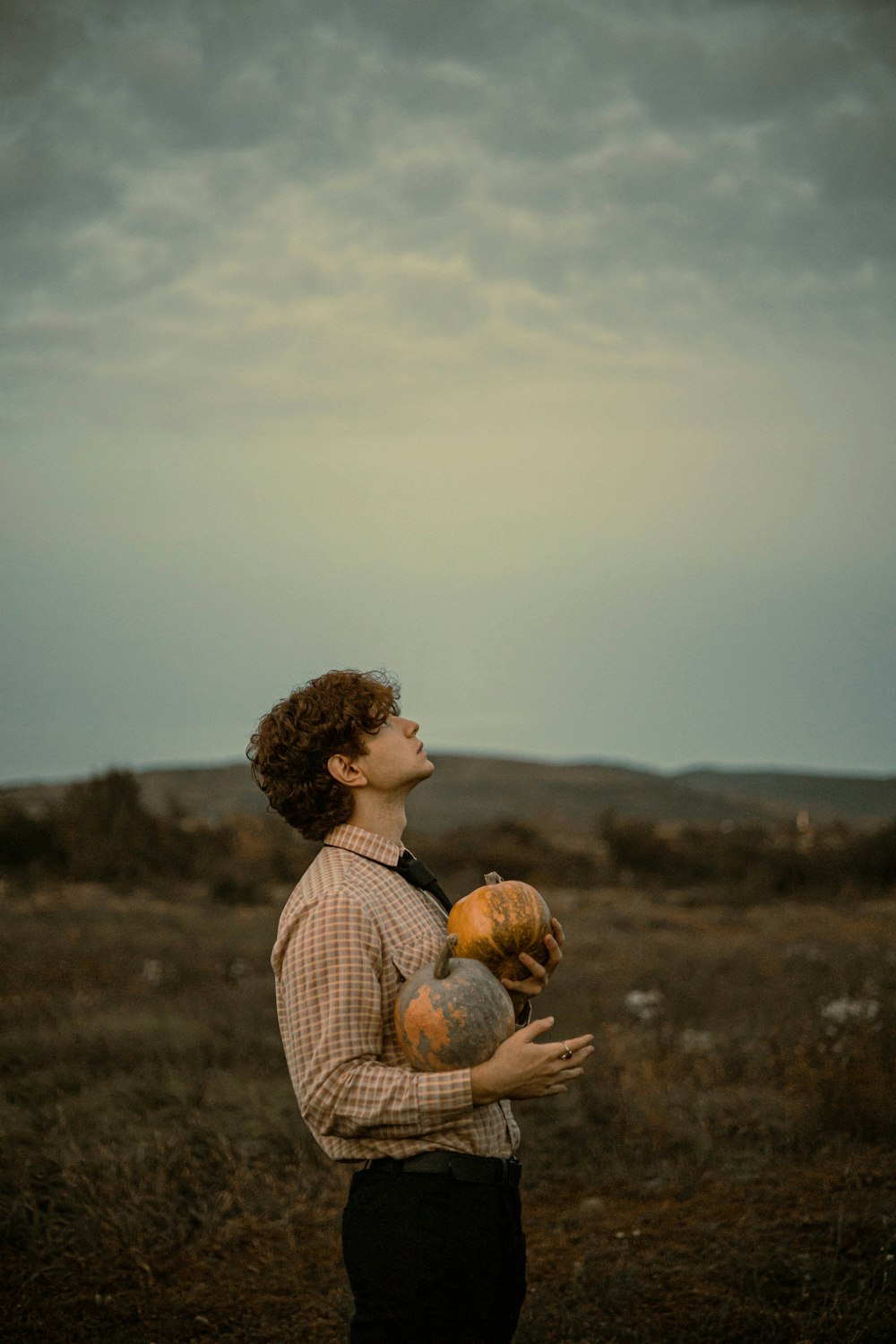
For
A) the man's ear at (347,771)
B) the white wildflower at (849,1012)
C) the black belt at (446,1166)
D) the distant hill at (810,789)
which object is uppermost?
the man's ear at (347,771)

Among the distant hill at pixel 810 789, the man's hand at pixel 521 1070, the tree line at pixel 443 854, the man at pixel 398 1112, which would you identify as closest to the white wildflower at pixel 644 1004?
the man at pixel 398 1112

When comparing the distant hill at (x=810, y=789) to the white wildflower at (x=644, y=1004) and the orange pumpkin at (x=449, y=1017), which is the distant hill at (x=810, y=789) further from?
the orange pumpkin at (x=449, y=1017)

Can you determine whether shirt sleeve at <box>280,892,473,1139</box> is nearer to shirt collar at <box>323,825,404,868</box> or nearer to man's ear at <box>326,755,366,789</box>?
shirt collar at <box>323,825,404,868</box>

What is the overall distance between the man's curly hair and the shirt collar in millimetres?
62

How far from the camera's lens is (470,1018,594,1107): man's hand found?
91.9 inches

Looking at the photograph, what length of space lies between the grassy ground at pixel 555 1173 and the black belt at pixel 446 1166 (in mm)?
2452

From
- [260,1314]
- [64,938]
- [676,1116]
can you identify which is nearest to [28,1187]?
[260,1314]

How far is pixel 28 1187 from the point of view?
18.4 feet

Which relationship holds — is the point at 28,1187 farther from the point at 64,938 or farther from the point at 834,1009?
the point at 64,938

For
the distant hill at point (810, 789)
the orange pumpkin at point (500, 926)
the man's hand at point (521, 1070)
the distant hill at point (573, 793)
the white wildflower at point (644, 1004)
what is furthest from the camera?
the distant hill at point (810, 789)

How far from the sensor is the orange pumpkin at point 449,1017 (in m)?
2.34

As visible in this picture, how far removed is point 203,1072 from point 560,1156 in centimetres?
278

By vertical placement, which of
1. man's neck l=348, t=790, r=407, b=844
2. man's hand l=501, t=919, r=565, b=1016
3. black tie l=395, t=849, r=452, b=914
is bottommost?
man's hand l=501, t=919, r=565, b=1016

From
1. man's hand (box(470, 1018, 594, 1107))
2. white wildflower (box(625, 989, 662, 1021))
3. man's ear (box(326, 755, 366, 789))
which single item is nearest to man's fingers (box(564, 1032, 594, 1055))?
man's hand (box(470, 1018, 594, 1107))
